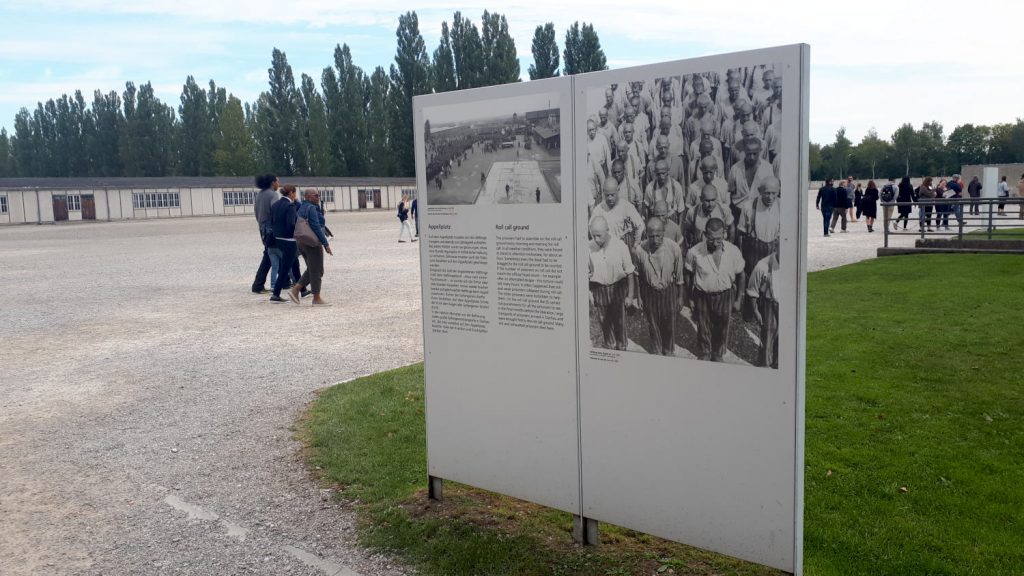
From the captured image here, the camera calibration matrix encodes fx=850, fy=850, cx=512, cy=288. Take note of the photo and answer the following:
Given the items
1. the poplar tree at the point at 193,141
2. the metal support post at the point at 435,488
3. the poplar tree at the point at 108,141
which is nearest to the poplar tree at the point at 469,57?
the poplar tree at the point at 193,141

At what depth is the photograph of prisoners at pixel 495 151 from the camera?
3.79m

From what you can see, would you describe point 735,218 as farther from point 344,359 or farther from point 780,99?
point 344,359

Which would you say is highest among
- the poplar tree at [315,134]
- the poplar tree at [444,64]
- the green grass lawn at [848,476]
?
the poplar tree at [444,64]

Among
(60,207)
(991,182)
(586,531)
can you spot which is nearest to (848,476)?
(586,531)

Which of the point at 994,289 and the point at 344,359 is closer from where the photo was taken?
the point at 344,359

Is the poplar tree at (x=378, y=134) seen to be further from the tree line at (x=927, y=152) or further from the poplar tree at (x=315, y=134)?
the tree line at (x=927, y=152)

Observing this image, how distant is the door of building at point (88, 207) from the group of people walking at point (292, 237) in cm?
4478

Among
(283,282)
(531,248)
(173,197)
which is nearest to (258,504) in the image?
(531,248)

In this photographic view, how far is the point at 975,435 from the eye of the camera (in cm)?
554

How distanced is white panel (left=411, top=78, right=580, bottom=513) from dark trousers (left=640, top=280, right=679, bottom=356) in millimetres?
386

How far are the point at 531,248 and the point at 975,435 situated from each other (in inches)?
140

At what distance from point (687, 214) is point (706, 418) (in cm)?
85

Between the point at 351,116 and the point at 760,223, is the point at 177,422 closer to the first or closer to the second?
the point at 760,223

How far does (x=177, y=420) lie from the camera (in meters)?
6.55
